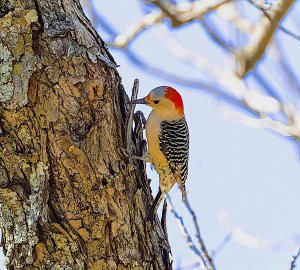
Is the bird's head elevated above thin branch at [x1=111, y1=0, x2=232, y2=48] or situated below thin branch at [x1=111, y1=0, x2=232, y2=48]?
below

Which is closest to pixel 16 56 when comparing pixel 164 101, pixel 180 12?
pixel 164 101

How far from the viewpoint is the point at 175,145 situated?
12.9 feet

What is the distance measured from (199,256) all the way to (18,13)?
142 centimetres

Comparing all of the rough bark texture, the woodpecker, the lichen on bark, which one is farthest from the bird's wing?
the lichen on bark

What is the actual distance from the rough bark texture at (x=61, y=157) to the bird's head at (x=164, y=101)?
2.85ft

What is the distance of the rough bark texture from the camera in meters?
2.77

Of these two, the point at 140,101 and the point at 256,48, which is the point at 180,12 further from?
the point at 140,101

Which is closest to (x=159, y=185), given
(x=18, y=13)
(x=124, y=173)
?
(x=124, y=173)

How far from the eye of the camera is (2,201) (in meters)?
2.76

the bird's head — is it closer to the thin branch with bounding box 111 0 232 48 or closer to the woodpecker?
the woodpecker

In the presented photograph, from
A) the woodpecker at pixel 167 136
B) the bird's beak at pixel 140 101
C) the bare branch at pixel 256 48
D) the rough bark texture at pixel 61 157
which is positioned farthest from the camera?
the bare branch at pixel 256 48

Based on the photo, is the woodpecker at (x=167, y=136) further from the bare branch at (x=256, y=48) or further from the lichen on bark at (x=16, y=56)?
the bare branch at (x=256, y=48)

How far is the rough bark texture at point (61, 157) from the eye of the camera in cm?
277

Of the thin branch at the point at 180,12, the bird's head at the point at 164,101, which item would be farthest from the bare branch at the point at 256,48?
the bird's head at the point at 164,101
